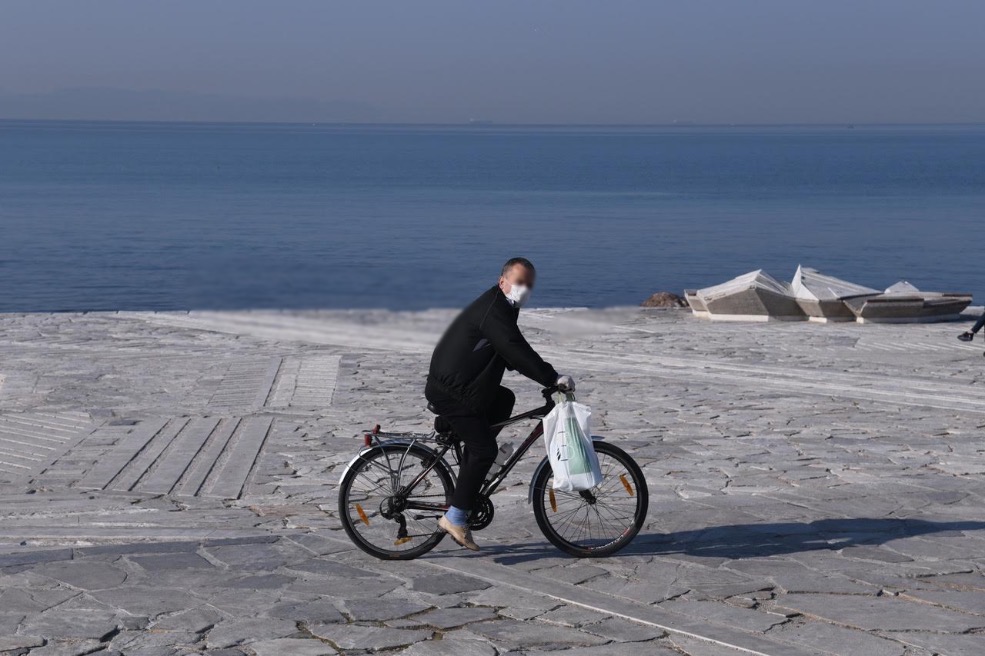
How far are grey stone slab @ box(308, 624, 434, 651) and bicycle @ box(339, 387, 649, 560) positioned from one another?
107 centimetres

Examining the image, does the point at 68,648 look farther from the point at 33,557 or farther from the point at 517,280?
the point at 517,280

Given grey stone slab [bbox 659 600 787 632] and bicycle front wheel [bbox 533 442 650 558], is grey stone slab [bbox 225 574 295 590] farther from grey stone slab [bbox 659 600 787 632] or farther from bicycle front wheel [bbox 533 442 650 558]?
grey stone slab [bbox 659 600 787 632]

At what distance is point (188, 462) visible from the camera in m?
9.18

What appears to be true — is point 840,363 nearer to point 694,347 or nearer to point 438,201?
point 694,347

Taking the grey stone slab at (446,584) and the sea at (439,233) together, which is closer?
the grey stone slab at (446,584)

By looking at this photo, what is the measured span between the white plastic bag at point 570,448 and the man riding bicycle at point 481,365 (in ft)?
0.50

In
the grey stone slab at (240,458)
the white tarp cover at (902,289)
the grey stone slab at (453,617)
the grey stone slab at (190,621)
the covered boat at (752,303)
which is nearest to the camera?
the grey stone slab at (190,621)

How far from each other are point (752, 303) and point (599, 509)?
1250 centimetres

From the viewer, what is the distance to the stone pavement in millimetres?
5559

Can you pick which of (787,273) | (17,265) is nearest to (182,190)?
(17,265)

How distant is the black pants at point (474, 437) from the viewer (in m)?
6.39

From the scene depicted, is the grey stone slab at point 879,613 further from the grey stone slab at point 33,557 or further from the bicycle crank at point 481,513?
the grey stone slab at point 33,557

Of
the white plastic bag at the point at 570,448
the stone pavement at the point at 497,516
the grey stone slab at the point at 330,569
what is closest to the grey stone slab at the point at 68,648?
the stone pavement at the point at 497,516

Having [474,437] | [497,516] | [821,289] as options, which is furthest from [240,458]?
[821,289]
